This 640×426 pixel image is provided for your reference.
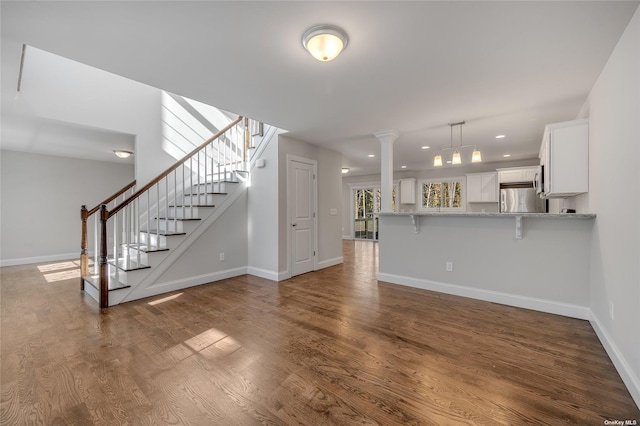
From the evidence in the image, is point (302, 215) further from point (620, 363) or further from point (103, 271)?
point (620, 363)

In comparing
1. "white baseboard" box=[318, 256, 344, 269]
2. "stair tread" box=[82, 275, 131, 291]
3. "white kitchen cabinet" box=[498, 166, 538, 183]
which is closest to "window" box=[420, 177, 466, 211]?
"white kitchen cabinet" box=[498, 166, 538, 183]

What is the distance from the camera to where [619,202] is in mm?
1896

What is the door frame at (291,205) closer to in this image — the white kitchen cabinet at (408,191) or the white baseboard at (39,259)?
the white kitchen cabinet at (408,191)

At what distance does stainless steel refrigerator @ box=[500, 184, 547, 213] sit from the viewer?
222 inches

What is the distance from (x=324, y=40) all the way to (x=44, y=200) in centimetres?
764

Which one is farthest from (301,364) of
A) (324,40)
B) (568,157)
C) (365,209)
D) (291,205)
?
(365,209)

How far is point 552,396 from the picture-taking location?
65.4 inches

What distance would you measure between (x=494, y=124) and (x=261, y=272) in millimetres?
4426

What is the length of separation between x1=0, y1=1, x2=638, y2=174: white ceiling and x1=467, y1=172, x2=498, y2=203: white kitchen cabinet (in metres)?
3.73

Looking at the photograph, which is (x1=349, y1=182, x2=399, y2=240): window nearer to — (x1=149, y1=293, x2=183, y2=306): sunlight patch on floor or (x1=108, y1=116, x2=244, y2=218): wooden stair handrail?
(x1=108, y1=116, x2=244, y2=218): wooden stair handrail

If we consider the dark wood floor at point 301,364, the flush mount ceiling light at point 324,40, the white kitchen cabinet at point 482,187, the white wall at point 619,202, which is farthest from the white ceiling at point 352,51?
the white kitchen cabinet at point 482,187

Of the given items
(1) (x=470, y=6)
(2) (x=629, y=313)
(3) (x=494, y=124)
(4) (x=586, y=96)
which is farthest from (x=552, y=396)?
(3) (x=494, y=124)

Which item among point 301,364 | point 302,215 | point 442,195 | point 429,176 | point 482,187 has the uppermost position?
point 429,176

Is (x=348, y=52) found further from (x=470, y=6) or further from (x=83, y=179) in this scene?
(x=83, y=179)
